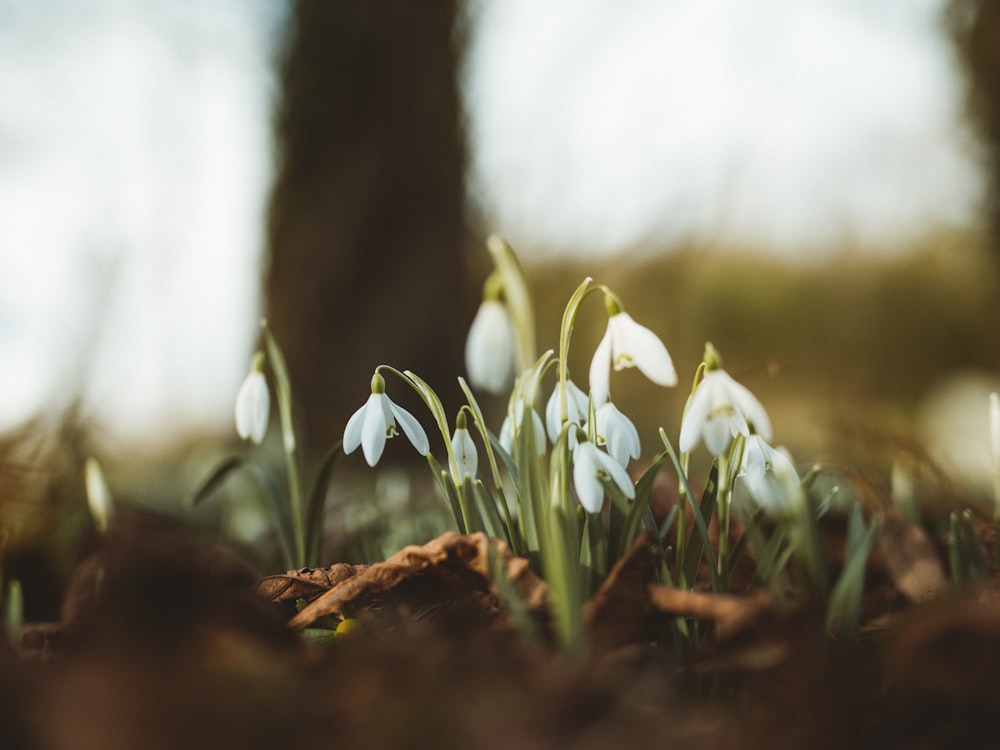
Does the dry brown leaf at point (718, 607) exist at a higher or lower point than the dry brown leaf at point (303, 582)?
higher

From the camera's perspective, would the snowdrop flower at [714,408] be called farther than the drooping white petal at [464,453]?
No

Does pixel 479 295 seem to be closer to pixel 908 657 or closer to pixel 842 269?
pixel 908 657

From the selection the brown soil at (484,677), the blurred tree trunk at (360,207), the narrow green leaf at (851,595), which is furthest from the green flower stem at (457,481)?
the blurred tree trunk at (360,207)

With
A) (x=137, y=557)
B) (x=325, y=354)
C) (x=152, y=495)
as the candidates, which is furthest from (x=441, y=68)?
(x=137, y=557)

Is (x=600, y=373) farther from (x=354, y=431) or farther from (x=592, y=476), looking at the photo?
(x=354, y=431)

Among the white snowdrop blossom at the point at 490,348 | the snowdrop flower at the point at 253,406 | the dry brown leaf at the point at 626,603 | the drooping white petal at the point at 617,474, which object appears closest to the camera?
the dry brown leaf at the point at 626,603

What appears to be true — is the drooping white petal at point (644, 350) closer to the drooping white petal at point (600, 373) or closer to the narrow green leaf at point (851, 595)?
the drooping white petal at point (600, 373)

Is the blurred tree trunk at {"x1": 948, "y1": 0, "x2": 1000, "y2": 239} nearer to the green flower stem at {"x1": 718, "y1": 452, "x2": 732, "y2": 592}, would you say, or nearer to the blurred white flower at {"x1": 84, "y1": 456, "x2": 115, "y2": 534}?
the green flower stem at {"x1": 718, "y1": 452, "x2": 732, "y2": 592}
